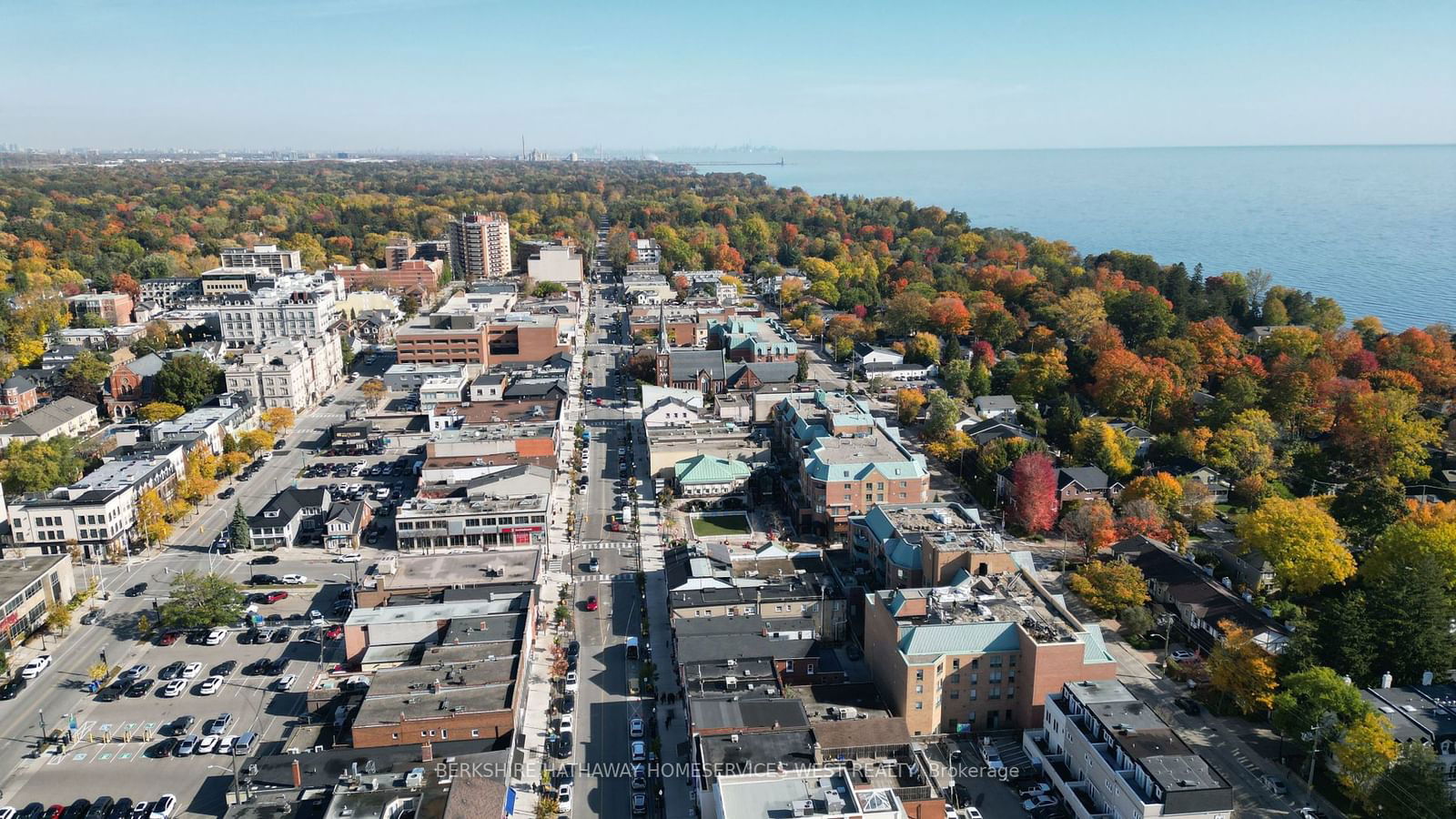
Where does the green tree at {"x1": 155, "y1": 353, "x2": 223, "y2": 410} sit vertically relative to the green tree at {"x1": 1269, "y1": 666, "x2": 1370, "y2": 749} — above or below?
above

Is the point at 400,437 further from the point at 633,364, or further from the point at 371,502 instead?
the point at 633,364

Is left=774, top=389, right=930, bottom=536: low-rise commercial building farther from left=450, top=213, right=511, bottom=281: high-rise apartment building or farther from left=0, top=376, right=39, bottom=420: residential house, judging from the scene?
left=450, top=213, right=511, bottom=281: high-rise apartment building

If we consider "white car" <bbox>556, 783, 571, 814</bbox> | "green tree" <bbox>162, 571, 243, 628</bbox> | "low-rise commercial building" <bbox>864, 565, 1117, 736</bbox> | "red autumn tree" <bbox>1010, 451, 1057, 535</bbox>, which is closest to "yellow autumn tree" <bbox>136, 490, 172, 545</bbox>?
"green tree" <bbox>162, 571, 243, 628</bbox>

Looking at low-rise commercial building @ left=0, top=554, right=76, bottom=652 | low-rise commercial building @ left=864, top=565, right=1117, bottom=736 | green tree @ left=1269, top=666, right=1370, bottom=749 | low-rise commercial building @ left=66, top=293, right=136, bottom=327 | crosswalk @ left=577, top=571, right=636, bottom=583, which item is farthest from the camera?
low-rise commercial building @ left=66, top=293, right=136, bottom=327

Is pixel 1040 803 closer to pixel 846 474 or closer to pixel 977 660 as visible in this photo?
pixel 977 660

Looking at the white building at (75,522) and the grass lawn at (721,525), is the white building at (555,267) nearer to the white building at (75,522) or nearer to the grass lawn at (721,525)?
the grass lawn at (721,525)

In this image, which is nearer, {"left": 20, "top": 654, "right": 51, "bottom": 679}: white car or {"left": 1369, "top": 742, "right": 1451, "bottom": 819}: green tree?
{"left": 1369, "top": 742, "right": 1451, "bottom": 819}: green tree

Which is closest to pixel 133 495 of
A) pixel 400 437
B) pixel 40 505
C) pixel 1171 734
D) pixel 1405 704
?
pixel 40 505
